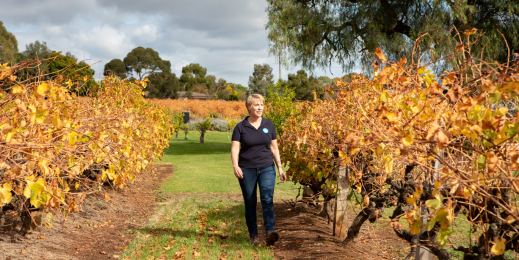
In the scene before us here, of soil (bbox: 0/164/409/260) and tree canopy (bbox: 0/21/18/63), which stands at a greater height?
tree canopy (bbox: 0/21/18/63)

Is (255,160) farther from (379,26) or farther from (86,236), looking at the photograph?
(379,26)

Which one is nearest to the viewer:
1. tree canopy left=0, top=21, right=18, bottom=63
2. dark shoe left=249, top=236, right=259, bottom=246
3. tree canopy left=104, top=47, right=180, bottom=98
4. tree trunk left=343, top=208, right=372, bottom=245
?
tree trunk left=343, top=208, right=372, bottom=245

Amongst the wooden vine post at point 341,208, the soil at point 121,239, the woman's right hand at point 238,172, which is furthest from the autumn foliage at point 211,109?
the woman's right hand at point 238,172

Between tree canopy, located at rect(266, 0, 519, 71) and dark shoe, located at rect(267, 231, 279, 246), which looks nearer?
dark shoe, located at rect(267, 231, 279, 246)

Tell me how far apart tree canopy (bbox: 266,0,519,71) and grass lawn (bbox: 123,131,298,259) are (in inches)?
259

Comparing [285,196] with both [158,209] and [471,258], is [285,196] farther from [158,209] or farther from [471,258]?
[471,258]

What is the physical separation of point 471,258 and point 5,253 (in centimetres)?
417

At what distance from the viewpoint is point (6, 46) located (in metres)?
49.5

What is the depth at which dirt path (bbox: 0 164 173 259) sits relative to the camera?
4.09 meters

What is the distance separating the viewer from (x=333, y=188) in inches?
186

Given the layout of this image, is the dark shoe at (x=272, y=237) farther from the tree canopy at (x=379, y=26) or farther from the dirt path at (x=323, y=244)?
the tree canopy at (x=379, y=26)

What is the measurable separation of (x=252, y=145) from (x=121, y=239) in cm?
237

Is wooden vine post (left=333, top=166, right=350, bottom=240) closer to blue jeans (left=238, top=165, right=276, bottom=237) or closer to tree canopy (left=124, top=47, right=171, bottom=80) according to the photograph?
blue jeans (left=238, top=165, right=276, bottom=237)

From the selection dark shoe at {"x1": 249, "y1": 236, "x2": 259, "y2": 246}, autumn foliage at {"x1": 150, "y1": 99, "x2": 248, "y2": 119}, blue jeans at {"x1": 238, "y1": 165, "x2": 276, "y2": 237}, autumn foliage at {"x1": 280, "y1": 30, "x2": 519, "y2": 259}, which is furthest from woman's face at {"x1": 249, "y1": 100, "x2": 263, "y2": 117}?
autumn foliage at {"x1": 150, "y1": 99, "x2": 248, "y2": 119}
